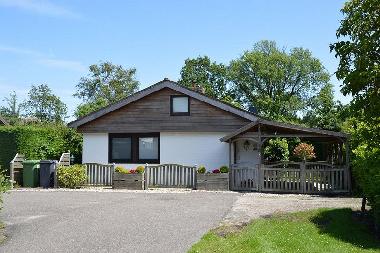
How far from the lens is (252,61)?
70.0 m

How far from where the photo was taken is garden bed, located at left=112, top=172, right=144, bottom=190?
21.1 m

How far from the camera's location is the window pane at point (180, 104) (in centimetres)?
2316

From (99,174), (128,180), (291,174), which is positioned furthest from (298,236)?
(99,174)

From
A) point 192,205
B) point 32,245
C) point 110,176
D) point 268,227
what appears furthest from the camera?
point 110,176

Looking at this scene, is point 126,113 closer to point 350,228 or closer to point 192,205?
point 192,205

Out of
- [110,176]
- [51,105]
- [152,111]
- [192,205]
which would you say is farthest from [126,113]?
[51,105]

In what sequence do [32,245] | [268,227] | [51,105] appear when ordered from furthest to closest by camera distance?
[51,105] < [268,227] < [32,245]

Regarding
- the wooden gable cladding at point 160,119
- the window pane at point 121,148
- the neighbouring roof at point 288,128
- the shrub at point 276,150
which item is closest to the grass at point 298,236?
the neighbouring roof at point 288,128

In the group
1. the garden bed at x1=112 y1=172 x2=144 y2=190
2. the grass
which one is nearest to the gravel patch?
the grass

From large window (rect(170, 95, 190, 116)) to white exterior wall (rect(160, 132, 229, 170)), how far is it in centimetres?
105

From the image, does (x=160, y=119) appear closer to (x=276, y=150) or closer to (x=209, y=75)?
(x=276, y=150)

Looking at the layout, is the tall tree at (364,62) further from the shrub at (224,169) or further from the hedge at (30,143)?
the hedge at (30,143)

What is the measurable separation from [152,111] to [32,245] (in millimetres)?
14685

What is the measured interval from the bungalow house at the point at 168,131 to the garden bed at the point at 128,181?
7.63 ft
